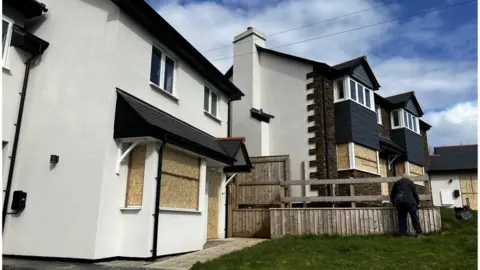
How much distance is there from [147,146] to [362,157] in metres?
12.0

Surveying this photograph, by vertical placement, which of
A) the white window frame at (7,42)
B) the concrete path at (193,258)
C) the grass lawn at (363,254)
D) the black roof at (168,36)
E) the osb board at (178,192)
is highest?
the black roof at (168,36)

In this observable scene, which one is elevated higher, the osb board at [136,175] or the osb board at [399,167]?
the osb board at [399,167]

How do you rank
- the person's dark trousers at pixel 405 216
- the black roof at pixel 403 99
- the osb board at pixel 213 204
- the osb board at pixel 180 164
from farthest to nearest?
the black roof at pixel 403 99 < the osb board at pixel 213 204 < the person's dark trousers at pixel 405 216 < the osb board at pixel 180 164

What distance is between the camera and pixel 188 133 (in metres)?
11.3

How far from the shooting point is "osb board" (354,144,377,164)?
59.4ft

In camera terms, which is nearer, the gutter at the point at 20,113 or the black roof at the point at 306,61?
the gutter at the point at 20,113

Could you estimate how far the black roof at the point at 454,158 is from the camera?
28.9 meters

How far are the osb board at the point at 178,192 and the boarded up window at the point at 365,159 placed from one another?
9463mm

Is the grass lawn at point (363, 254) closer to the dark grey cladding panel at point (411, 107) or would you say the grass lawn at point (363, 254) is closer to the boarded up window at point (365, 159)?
the boarded up window at point (365, 159)

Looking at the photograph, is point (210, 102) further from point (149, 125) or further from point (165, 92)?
point (149, 125)

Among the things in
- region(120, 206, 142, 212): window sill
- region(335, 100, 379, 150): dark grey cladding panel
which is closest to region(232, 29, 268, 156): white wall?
region(335, 100, 379, 150): dark grey cladding panel

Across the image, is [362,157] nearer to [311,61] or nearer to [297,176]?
[297,176]

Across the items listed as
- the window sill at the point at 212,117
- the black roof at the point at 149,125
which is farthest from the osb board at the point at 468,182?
the black roof at the point at 149,125

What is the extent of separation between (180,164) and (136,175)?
134 cm
